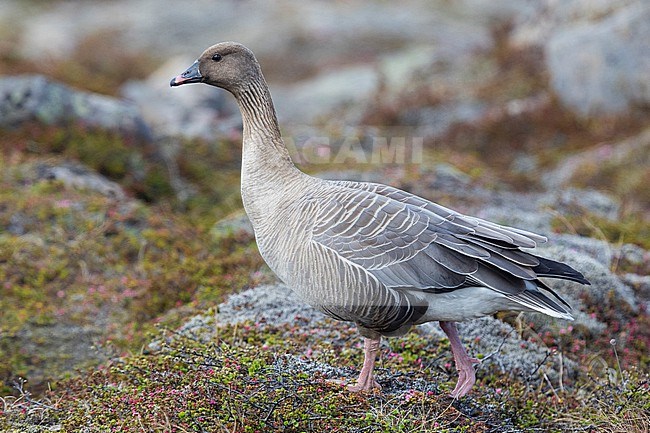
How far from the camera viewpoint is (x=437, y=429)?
4840mm

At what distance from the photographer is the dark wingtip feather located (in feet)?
17.0

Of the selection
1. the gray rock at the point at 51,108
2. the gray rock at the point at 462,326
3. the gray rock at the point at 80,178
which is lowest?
the gray rock at the point at 462,326

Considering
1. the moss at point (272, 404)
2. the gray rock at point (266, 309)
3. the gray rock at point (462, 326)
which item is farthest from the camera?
the gray rock at point (266, 309)

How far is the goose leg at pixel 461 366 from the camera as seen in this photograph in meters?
5.45

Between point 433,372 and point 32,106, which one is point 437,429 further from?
point 32,106

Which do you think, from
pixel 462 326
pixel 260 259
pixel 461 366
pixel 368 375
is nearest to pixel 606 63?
pixel 260 259

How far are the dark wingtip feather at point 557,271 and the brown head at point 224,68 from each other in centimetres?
270

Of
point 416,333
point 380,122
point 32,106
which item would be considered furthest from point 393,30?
point 416,333

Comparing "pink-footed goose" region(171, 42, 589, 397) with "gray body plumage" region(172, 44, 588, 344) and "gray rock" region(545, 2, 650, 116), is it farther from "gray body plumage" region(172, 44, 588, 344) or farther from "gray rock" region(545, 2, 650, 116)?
"gray rock" region(545, 2, 650, 116)

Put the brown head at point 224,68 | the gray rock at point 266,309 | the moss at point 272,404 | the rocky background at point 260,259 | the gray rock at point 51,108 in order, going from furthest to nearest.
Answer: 1. the gray rock at point 51,108
2. the gray rock at point 266,309
3. the brown head at point 224,68
4. the rocky background at point 260,259
5. the moss at point 272,404

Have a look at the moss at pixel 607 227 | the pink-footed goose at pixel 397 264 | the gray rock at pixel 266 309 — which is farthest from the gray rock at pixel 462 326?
the moss at pixel 607 227

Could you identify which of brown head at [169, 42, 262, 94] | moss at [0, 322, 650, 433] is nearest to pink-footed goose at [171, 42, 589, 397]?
moss at [0, 322, 650, 433]

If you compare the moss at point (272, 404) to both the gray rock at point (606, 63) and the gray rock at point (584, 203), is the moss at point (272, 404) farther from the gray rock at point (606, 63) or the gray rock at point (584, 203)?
the gray rock at point (606, 63)

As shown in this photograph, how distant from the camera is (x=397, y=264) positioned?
526 centimetres
